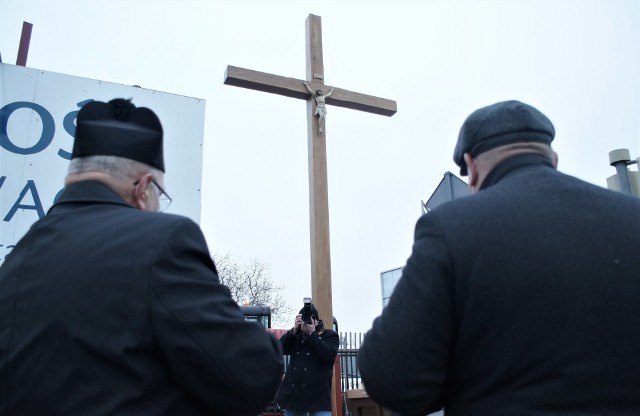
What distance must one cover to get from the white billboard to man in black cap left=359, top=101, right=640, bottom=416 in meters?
1.89

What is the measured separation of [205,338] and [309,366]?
4321 mm

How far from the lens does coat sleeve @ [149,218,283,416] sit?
1.40 meters

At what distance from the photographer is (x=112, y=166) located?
1.67 meters

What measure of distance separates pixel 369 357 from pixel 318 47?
547 centimetres

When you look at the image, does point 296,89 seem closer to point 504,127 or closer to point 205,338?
point 504,127

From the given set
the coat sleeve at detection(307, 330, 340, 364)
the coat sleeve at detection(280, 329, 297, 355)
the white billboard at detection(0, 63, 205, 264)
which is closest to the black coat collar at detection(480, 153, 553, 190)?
the white billboard at detection(0, 63, 205, 264)

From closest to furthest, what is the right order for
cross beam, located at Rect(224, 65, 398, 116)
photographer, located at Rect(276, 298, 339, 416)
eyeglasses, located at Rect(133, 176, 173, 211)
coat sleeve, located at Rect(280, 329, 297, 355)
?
eyeglasses, located at Rect(133, 176, 173, 211) < photographer, located at Rect(276, 298, 339, 416) < coat sleeve, located at Rect(280, 329, 297, 355) < cross beam, located at Rect(224, 65, 398, 116)

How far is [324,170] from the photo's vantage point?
19.9ft

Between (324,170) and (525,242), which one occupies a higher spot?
(324,170)

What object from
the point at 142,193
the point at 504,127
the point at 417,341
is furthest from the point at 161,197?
the point at 504,127

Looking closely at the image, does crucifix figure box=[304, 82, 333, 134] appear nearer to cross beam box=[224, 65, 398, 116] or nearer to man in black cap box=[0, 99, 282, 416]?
cross beam box=[224, 65, 398, 116]

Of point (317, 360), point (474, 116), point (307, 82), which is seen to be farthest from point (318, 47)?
point (474, 116)

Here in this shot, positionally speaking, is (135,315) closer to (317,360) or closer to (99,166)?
(99,166)

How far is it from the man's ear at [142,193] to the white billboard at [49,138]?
1.40m
